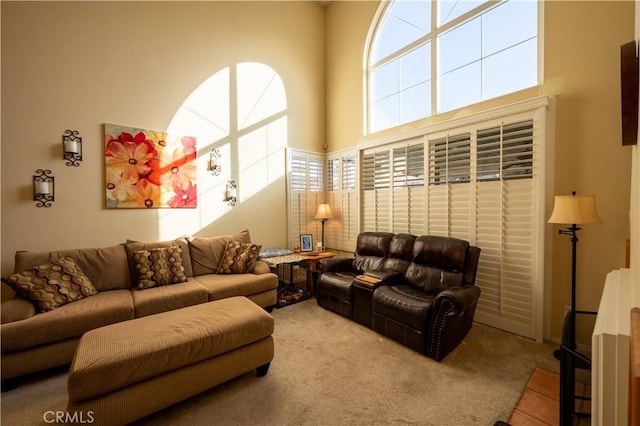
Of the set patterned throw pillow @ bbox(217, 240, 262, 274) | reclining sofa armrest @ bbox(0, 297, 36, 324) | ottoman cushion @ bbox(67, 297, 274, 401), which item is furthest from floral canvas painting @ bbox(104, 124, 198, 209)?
ottoman cushion @ bbox(67, 297, 274, 401)

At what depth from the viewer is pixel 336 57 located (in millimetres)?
4863

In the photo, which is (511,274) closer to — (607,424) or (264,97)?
(607,424)

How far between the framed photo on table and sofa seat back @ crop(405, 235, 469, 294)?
5.65ft

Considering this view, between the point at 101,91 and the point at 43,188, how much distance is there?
1.21 m

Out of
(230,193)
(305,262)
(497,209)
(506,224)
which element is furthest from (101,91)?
(506,224)

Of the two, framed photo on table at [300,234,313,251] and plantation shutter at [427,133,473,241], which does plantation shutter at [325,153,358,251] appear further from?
plantation shutter at [427,133,473,241]

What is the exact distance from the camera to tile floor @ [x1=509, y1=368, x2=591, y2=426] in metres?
1.67

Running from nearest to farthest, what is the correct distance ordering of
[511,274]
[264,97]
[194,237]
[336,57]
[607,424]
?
[607,424] → [511,274] → [194,237] → [264,97] → [336,57]

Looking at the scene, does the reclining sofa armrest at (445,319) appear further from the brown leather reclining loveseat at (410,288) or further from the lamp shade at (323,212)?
the lamp shade at (323,212)

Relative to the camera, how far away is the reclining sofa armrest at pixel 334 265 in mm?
3600

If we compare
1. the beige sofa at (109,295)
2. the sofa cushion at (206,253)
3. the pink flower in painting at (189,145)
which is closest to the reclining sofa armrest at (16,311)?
the beige sofa at (109,295)

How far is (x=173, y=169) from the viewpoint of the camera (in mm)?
3516

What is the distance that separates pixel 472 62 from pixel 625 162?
5.96ft

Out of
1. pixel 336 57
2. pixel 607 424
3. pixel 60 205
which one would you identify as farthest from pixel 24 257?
pixel 336 57
